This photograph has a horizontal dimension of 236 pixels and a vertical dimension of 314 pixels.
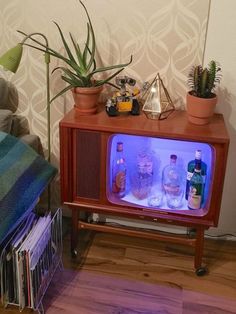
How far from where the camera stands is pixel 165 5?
176 centimetres

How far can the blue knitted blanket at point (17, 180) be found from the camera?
4.91 ft

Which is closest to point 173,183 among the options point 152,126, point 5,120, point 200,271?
point 152,126

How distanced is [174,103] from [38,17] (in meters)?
0.83

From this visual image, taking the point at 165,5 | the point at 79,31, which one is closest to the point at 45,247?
the point at 79,31

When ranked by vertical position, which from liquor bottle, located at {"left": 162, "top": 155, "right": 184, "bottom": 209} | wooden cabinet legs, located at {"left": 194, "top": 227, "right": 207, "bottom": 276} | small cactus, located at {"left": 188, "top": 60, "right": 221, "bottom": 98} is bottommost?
wooden cabinet legs, located at {"left": 194, "top": 227, "right": 207, "bottom": 276}

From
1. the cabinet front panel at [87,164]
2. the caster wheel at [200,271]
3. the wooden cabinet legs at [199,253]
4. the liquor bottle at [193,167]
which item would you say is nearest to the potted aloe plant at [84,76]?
the cabinet front panel at [87,164]

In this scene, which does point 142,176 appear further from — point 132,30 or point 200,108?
point 132,30

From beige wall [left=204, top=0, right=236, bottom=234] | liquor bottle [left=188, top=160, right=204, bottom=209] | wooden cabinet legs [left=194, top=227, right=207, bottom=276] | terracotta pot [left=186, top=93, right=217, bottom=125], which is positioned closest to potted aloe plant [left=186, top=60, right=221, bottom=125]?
terracotta pot [left=186, top=93, right=217, bottom=125]

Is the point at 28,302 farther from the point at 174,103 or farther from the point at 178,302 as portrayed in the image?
the point at 174,103

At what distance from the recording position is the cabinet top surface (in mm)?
1631

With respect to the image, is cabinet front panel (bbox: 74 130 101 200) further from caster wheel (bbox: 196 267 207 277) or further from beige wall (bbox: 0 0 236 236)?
caster wheel (bbox: 196 267 207 277)

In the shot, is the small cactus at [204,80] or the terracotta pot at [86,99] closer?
the small cactus at [204,80]

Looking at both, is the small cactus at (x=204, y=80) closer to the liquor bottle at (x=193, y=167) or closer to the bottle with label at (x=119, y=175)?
the liquor bottle at (x=193, y=167)

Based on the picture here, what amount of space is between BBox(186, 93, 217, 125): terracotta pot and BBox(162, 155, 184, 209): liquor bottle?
0.82 ft
